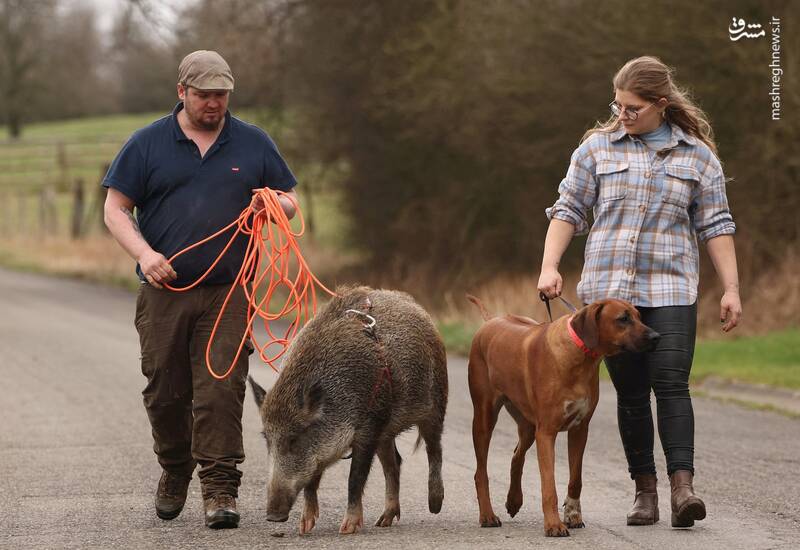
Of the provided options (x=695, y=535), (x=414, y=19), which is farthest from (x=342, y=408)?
(x=414, y=19)

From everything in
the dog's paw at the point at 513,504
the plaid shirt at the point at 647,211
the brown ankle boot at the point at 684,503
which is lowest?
the dog's paw at the point at 513,504

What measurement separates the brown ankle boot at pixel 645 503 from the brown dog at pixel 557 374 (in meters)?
0.35

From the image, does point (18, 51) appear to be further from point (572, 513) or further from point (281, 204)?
point (572, 513)

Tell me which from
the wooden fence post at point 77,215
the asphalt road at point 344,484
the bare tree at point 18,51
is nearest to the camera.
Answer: the asphalt road at point 344,484

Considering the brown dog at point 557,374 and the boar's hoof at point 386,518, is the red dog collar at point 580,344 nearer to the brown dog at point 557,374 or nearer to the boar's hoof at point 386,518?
the brown dog at point 557,374

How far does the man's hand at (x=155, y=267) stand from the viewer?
23.9ft

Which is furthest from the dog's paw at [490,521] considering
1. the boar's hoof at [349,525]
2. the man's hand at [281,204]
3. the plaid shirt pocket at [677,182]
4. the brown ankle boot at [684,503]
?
the man's hand at [281,204]

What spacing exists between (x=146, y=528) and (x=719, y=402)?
24.5 feet

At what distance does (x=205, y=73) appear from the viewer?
7281mm

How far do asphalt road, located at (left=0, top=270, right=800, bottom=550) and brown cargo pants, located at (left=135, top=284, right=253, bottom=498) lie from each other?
33 cm

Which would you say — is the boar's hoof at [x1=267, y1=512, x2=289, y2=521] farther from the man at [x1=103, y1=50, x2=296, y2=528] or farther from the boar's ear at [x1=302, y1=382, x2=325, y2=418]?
the boar's ear at [x1=302, y1=382, x2=325, y2=418]

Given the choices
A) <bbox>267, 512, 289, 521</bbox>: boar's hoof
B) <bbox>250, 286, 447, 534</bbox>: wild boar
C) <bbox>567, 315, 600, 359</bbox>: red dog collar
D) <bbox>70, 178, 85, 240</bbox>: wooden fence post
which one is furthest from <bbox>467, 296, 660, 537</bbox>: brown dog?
<bbox>70, 178, 85, 240</bbox>: wooden fence post

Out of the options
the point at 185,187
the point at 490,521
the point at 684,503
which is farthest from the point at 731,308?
the point at 185,187

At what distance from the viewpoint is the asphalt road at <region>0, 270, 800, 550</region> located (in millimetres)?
6906
